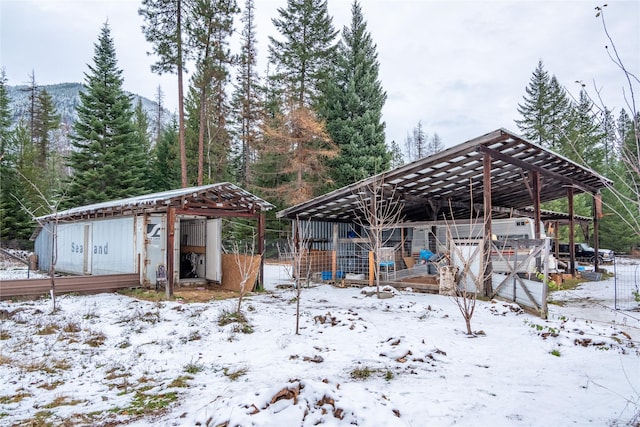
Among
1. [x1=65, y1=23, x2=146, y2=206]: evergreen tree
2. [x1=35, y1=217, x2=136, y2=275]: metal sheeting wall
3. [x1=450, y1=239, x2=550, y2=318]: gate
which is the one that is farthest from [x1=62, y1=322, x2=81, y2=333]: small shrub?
[x1=65, y1=23, x2=146, y2=206]: evergreen tree

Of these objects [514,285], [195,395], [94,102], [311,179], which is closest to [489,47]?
[514,285]

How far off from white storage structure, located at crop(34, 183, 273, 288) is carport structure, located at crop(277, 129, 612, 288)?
3.19 metres

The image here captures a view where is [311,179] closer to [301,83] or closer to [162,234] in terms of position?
[301,83]

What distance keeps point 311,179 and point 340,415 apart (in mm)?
20722

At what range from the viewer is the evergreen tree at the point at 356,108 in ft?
78.3

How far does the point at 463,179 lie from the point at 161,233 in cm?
1109

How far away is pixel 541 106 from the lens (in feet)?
107

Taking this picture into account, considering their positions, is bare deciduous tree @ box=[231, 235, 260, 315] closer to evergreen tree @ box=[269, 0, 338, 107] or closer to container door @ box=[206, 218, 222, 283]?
container door @ box=[206, 218, 222, 283]

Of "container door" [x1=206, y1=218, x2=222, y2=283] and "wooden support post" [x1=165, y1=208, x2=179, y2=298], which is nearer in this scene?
"wooden support post" [x1=165, y1=208, x2=179, y2=298]

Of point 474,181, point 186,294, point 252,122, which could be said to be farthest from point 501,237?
point 252,122

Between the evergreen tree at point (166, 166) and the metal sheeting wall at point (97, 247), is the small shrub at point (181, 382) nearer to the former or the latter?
the metal sheeting wall at point (97, 247)

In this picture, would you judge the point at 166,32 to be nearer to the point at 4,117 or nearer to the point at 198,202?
the point at 198,202

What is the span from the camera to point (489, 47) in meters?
7.28

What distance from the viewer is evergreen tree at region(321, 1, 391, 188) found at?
23859 millimetres
